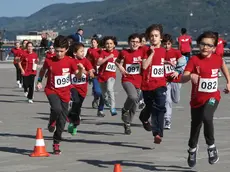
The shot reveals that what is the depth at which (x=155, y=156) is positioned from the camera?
11016 mm

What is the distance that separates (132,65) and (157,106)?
1944mm

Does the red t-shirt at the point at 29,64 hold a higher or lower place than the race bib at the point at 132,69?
lower

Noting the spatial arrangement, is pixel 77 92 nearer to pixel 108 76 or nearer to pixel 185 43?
pixel 108 76

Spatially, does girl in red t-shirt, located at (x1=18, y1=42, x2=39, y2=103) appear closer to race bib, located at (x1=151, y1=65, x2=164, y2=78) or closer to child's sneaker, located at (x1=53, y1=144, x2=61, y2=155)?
race bib, located at (x1=151, y1=65, x2=164, y2=78)

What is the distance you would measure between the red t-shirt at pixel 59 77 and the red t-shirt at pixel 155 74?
117 centimetres

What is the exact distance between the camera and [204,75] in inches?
385

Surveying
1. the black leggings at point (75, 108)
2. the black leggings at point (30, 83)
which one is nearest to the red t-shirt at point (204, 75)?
the black leggings at point (75, 108)

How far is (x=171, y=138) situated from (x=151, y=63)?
1598 millimetres

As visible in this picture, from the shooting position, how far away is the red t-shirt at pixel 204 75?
9766 millimetres

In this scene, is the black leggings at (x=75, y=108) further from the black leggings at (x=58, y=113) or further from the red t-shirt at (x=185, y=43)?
the red t-shirt at (x=185, y=43)

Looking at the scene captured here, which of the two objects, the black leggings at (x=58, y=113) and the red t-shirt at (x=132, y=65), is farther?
the red t-shirt at (x=132, y=65)

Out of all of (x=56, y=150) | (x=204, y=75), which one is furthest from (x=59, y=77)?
(x=204, y=75)

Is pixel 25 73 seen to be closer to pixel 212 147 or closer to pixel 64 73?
pixel 64 73

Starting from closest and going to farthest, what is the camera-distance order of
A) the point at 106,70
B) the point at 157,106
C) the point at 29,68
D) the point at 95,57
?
the point at 157,106 < the point at 106,70 < the point at 95,57 < the point at 29,68
